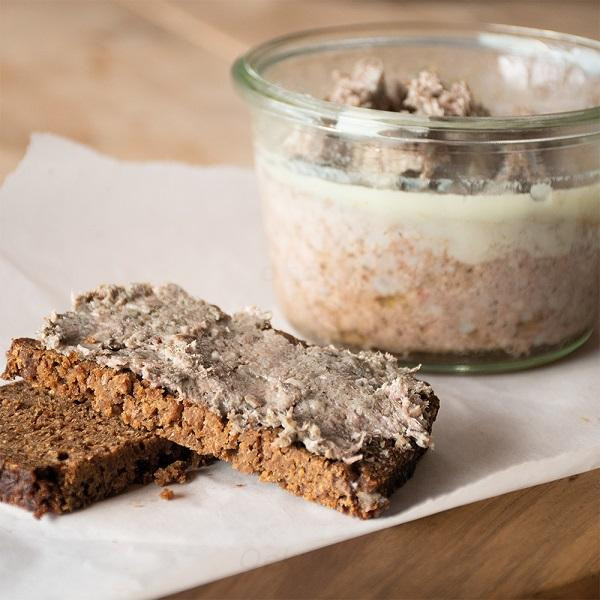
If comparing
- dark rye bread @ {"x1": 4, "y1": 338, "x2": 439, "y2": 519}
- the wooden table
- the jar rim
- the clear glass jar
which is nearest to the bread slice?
dark rye bread @ {"x1": 4, "y1": 338, "x2": 439, "y2": 519}

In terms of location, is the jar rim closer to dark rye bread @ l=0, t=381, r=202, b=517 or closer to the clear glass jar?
the clear glass jar

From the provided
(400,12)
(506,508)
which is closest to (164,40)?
(400,12)

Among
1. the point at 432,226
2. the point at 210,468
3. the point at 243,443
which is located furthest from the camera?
the point at 432,226

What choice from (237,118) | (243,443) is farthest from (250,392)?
(237,118)

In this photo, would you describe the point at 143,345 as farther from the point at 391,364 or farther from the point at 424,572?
the point at 424,572

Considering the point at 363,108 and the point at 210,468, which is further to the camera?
the point at 363,108

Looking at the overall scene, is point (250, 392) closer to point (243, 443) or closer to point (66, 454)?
point (243, 443)
